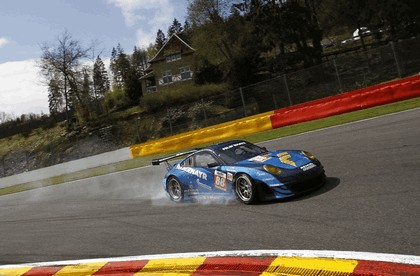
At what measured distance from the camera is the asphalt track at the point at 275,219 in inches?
198

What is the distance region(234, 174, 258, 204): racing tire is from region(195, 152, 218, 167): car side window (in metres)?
0.82

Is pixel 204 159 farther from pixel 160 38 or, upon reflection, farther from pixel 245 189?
pixel 160 38

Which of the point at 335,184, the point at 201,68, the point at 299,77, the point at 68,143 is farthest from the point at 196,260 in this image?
the point at 201,68

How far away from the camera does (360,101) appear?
17.9 metres

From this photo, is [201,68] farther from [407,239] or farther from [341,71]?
[407,239]

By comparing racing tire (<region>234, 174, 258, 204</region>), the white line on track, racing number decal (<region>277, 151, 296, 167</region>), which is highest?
racing number decal (<region>277, 151, 296, 167</region>)

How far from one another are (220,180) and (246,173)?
0.78 m

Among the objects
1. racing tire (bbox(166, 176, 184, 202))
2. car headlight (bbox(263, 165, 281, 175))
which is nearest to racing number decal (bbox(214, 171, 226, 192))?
car headlight (bbox(263, 165, 281, 175))

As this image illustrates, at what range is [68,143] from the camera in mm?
31844

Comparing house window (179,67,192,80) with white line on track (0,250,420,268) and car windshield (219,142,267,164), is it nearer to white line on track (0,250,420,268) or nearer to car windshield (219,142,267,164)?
car windshield (219,142,267,164)

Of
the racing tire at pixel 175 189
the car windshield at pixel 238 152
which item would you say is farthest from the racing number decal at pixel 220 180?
the racing tire at pixel 175 189

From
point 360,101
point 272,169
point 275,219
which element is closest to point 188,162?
point 272,169

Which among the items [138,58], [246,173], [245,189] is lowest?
[245,189]

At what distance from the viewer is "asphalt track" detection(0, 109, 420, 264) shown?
5.03 metres
